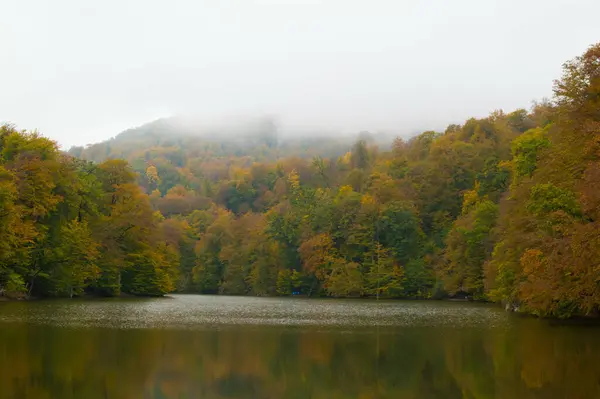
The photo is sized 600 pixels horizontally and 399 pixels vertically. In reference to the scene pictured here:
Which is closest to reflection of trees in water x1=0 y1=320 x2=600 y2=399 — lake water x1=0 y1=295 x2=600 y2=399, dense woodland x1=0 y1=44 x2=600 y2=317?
lake water x1=0 y1=295 x2=600 y2=399

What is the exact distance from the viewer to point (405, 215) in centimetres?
8156

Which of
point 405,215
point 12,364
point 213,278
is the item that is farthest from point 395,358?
point 213,278

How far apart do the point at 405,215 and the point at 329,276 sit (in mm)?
12437

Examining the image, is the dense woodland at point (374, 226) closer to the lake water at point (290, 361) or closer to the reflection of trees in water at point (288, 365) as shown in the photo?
the lake water at point (290, 361)

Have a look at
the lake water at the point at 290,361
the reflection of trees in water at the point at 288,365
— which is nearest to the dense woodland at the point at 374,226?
the lake water at the point at 290,361

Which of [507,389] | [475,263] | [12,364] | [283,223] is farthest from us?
[283,223]

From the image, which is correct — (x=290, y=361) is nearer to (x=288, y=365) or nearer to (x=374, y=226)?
(x=288, y=365)

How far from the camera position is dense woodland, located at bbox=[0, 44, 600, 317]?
34.8 m

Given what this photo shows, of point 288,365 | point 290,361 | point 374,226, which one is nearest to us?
point 288,365

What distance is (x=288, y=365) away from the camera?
60.1 feet

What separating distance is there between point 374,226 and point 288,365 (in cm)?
6500

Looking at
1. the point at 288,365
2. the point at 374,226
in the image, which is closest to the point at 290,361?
the point at 288,365

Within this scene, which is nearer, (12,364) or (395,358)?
(12,364)

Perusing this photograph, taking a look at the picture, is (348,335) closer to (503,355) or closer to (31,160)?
(503,355)
